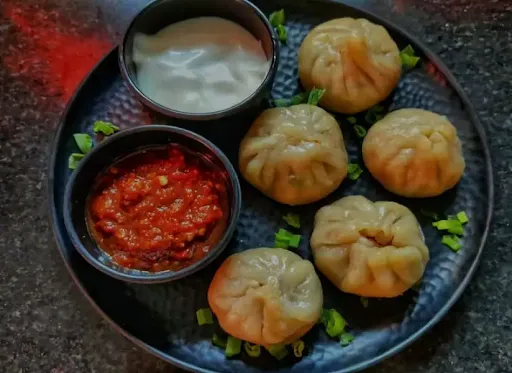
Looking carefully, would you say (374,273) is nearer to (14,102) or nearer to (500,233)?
(500,233)

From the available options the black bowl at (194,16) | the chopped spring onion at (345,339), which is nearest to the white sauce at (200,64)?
the black bowl at (194,16)

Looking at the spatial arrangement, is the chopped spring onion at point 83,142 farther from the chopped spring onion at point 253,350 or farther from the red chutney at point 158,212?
the chopped spring onion at point 253,350

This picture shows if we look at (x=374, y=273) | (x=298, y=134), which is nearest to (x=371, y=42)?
(x=298, y=134)

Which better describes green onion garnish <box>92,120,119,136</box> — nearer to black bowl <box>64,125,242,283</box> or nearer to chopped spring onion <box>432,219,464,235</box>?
black bowl <box>64,125,242,283</box>

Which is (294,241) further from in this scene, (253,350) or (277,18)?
(277,18)

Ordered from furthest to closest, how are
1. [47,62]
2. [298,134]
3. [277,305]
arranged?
[47,62] → [298,134] → [277,305]

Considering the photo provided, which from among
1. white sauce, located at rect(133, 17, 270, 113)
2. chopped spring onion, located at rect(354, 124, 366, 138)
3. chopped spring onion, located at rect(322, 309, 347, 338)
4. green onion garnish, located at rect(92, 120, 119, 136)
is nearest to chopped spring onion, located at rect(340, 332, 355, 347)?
chopped spring onion, located at rect(322, 309, 347, 338)

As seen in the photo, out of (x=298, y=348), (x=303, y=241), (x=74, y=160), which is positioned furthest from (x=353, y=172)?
(x=74, y=160)
